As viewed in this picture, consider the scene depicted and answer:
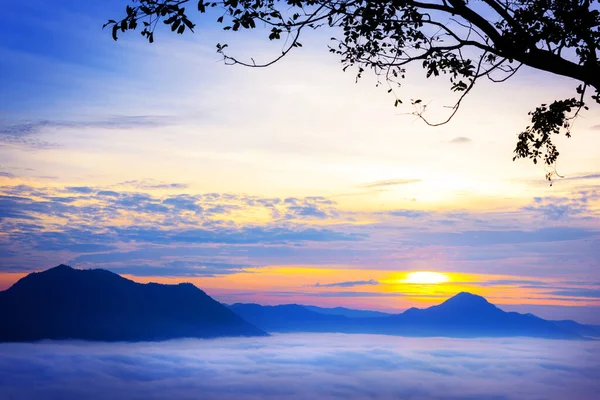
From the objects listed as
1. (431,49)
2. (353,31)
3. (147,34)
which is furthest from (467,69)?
(147,34)

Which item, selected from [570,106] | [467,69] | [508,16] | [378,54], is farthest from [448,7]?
[570,106]

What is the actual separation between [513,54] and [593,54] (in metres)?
1.47

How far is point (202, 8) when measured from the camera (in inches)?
434

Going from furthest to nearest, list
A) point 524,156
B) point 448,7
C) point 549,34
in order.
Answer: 1. point 524,156
2. point 549,34
3. point 448,7

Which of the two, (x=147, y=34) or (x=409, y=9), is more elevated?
(x=409, y=9)

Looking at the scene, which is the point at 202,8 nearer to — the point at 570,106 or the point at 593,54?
the point at 593,54

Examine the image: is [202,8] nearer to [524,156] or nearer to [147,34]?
[147,34]

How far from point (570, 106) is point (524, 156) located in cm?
170

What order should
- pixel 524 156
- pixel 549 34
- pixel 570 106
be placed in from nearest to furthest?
pixel 549 34
pixel 570 106
pixel 524 156

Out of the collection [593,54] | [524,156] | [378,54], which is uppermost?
[378,54]

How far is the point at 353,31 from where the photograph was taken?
1350cm

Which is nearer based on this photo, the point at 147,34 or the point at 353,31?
the point at 147,34

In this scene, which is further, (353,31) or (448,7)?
(353,31)

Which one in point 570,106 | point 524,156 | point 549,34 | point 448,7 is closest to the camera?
point 448,7
